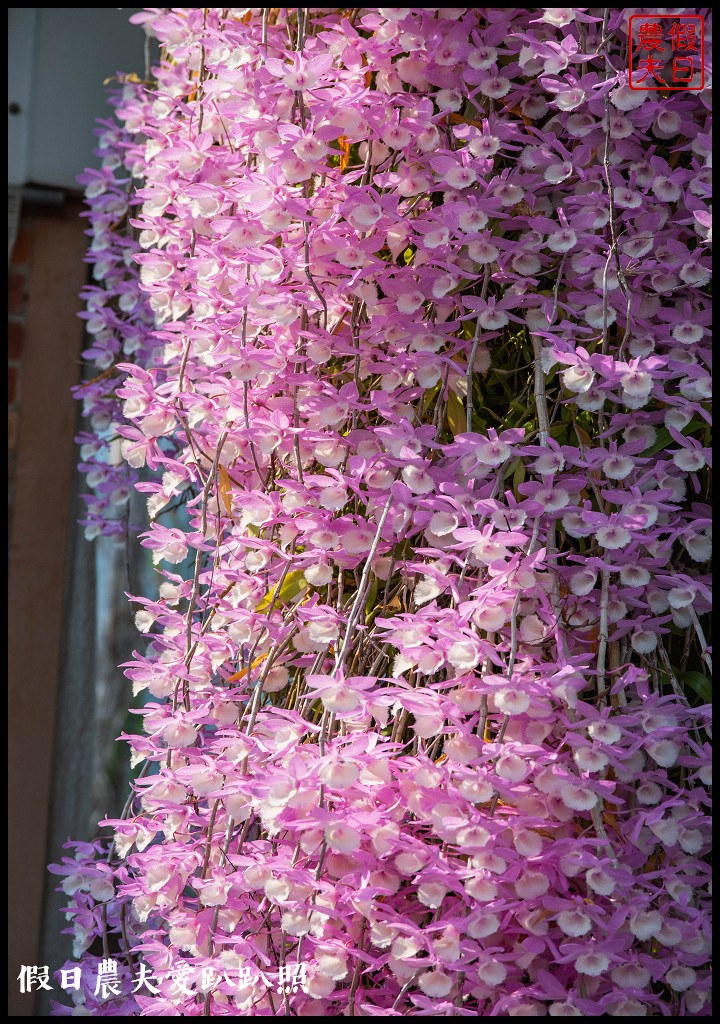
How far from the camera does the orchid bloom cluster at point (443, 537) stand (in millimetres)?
705

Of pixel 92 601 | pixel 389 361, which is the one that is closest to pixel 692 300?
pixel 389 361

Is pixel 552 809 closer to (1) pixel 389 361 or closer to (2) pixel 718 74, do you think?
(1) pixel 389 361

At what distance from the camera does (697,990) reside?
0.72 meters

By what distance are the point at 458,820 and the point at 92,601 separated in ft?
3.84

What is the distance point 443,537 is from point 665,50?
1.49 ft

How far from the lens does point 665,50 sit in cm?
79

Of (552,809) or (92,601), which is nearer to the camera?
(552,809)

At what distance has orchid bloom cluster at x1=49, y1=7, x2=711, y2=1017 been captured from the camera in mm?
705

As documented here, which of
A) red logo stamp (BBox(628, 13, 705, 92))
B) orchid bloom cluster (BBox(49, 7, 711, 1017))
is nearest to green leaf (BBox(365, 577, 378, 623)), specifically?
orchid bloom cluster (BBox(49, 7, 711, 1017))

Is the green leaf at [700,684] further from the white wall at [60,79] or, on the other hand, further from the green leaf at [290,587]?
the white wall at [60,79]

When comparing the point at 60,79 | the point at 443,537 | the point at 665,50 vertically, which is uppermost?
the point at 60,79

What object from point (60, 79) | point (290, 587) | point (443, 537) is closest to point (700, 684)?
point (443, 537)

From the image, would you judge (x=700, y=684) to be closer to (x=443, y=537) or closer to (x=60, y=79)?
(x=443, y=537)

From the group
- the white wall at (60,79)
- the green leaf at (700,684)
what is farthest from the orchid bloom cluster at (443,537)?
the white wall at (60,79)
